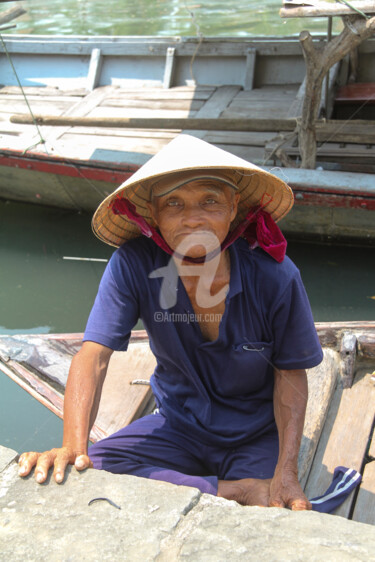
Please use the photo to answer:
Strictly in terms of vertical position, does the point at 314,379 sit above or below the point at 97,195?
below

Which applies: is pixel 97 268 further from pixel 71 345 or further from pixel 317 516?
pixel 317 516

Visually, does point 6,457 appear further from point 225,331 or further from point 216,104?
point 216,104

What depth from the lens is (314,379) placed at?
7.80ft

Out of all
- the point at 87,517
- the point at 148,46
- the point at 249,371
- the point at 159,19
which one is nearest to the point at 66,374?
the point at 249,371

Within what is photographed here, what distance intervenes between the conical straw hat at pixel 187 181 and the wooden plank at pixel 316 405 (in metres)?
0.80

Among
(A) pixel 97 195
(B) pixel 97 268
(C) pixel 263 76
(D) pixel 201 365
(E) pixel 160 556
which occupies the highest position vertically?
(C) pixel 263 76

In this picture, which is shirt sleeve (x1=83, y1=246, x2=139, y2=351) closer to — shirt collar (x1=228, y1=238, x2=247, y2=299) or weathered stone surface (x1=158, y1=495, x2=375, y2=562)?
shirt collar (x1=228, y1=238, x2=247, y2=299)

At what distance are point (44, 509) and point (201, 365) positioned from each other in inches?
30.8

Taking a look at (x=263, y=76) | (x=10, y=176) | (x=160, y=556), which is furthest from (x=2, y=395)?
(x=263, y=76)

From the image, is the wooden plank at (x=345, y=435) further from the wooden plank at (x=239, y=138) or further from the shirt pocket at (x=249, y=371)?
the wooden plank at (x=239, y=138)

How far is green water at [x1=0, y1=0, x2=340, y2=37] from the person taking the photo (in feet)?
38.4

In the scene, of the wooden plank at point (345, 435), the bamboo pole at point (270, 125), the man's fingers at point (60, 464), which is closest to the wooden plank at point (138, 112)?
the bamboo pole at point (270, 125)

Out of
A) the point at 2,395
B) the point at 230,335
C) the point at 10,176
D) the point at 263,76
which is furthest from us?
the point at 263,76

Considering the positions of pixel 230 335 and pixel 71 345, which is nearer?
pixel 230 335
